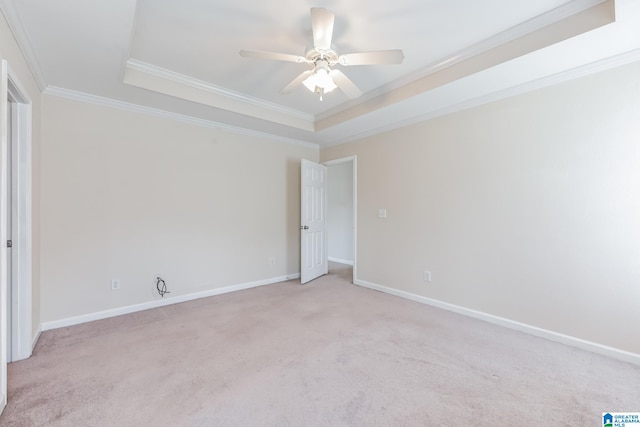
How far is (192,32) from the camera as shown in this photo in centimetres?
224

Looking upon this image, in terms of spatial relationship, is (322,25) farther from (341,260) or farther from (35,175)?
(341,260)

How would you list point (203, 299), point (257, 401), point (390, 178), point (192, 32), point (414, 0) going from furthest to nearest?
point (390, 178)
point (203, 299)
point (192, 32)
point (414, 0)
point (257, 401)

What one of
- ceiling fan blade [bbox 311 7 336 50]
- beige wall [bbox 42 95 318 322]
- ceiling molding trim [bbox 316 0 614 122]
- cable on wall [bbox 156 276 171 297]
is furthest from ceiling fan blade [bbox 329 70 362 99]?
cable on wall [bbox 156 276 171 297]

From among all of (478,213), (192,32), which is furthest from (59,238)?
(478,213)

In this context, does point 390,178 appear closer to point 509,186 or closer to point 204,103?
point 509,186

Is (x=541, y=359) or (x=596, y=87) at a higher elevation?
(x=596, y=87)

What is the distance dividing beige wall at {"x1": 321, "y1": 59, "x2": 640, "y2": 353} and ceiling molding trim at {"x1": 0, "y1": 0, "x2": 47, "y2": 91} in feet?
12.1

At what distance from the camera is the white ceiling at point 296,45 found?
1.92 meters

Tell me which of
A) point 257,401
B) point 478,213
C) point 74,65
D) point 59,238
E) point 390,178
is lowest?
point 257,401

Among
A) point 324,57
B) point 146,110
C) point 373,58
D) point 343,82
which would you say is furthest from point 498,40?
point 146,110

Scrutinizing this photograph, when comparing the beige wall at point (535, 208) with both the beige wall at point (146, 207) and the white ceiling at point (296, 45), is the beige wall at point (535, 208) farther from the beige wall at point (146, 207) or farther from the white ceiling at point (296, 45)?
the beige wall at point (146, 207)

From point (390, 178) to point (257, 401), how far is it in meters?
3.15

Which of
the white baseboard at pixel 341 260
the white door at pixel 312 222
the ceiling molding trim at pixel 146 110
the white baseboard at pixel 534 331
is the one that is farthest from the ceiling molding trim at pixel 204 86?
the white baseboard at pixel 341 260

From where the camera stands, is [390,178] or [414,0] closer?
[414,0]
